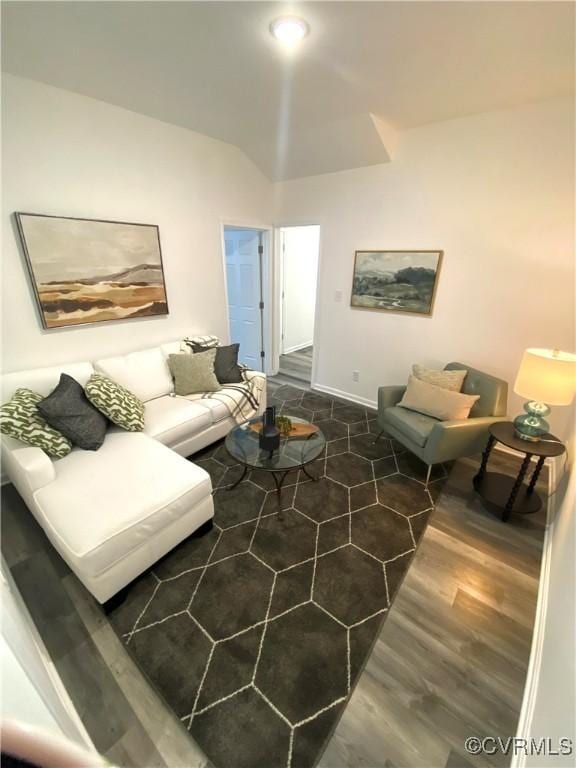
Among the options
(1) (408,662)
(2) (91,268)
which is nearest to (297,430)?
(1) (408,662)

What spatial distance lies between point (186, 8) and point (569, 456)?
3605mm

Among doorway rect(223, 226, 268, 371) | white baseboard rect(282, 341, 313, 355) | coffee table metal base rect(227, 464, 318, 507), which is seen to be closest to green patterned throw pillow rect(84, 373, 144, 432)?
coffee table metal base rect(227, 464, 318, 507)

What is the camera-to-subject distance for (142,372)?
2.72 m

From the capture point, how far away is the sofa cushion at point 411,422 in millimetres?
2385

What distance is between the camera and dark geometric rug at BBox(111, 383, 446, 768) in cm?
123

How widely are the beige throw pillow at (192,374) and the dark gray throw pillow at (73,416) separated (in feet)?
2.66

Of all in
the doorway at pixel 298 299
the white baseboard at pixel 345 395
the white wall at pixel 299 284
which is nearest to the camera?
the white baseboard at pixel 345 395

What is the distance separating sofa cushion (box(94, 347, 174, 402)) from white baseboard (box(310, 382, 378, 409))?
1.95m

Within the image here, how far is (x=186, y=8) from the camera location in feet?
5.09

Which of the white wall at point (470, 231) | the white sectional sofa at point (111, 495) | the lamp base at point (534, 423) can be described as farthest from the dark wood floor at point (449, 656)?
the white wall at point (470, 231)

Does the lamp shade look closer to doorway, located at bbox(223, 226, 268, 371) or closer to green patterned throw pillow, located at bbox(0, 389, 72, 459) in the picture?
green patterned throw pillow, located at bbox(0, 389, 72, 459)

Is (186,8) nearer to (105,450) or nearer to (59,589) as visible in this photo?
(105,450)

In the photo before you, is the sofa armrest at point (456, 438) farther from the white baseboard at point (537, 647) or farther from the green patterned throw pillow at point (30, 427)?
the green patterned throw pillow at point (30, 427)

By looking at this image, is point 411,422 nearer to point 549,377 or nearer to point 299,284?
point 549,377
